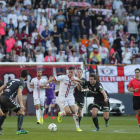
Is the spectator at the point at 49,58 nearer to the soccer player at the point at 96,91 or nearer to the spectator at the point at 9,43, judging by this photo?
the spectator at the point at 9,43

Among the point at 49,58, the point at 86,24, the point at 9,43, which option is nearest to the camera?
the point at 49,58

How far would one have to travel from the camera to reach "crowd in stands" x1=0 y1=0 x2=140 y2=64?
2383 cm

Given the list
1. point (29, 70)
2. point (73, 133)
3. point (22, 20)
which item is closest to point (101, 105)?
point (73, 133)

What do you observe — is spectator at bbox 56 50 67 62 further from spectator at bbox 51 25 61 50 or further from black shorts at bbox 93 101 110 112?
black shorts at bbox 93 101 110 112

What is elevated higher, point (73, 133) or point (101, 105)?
point (101, 105)

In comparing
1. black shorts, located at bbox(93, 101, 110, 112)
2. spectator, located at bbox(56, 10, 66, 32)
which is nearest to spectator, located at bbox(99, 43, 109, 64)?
spectator, located at bbox(56, 10, 66, 32)

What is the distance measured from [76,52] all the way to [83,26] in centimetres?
235

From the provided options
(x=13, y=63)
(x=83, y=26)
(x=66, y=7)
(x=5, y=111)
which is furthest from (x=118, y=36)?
(x=5, y=111)

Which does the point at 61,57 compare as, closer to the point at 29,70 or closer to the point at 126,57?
the point at 29,70

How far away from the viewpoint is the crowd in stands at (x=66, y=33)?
23828 mm

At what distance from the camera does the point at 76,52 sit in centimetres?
2455

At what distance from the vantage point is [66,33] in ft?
82.9

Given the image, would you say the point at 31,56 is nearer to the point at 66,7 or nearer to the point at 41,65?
the point at 41,65

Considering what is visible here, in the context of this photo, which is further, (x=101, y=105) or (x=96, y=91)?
(x=101, y=105)
